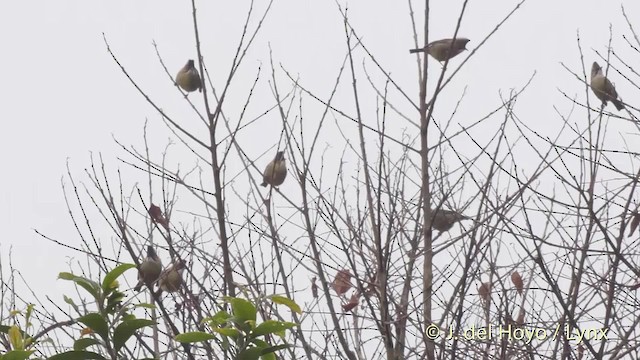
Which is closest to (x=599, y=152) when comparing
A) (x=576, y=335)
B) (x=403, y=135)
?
(x=576, y=335)

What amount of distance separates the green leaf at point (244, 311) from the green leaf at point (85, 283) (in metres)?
0.24

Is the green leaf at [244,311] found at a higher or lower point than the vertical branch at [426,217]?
lower

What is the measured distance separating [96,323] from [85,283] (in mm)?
93

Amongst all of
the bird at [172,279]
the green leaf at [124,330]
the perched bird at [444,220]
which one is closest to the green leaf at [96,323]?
the green leaf at [124,330]

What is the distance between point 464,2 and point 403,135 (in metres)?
2.29

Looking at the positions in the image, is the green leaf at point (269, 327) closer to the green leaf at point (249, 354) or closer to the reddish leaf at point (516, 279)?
the green leaf at point (249, 354)

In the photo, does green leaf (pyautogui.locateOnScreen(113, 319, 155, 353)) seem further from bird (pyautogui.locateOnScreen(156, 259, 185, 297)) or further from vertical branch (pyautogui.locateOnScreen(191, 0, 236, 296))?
bird (pyautogui.locateOnScreen(156, 259, 185, 297))

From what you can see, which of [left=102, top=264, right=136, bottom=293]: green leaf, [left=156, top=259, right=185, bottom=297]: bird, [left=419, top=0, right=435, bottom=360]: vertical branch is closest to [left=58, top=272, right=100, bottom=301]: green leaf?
[left=102, top=264, right=136, bottom=293]: green leaf

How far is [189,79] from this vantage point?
3.96 meters

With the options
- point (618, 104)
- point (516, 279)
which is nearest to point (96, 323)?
point (516, 279)

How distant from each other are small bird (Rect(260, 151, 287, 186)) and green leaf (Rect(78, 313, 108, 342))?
105 inches

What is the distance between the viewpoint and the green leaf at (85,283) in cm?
126

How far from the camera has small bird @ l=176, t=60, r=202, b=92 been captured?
396 cm

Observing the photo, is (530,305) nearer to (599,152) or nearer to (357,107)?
(599,152)
